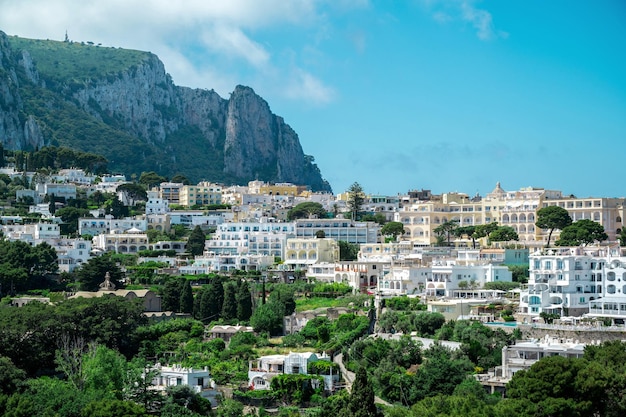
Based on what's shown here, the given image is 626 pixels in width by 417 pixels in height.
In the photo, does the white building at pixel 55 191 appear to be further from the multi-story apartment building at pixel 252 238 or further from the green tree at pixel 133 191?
the multi-story apartment building at pixel 252 238

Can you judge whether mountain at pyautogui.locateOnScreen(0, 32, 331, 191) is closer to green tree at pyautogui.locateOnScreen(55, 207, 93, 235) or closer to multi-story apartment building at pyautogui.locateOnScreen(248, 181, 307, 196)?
multi-story apartment building at pyautogui.locateOnScreen(248, 181, 307, 196)

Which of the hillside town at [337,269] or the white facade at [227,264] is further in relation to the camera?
the white facade at [227,264]

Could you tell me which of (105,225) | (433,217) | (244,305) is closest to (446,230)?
(433,217)

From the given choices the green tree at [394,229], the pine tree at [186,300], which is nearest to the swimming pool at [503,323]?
the pine tree at [186,300]

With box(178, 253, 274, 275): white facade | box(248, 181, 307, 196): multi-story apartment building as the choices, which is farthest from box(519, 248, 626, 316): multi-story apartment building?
box(248, 181, 307, 196): multi-story apartment building

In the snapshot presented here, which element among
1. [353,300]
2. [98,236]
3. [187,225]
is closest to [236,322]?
[353,300]

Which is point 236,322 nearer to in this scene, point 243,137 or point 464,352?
point 464,352
